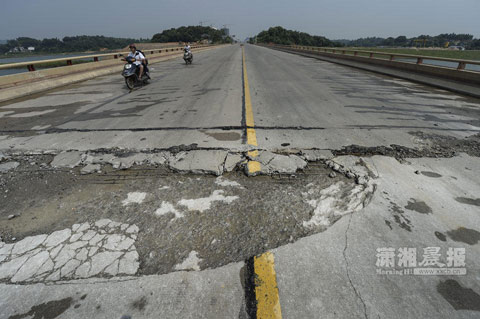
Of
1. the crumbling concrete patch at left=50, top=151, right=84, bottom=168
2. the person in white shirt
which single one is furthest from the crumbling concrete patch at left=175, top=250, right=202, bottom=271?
the person in white shirt

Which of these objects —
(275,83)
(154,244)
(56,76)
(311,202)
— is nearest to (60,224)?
(154,244)

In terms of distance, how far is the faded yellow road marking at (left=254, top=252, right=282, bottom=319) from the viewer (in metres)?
1.71

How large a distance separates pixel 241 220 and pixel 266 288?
0.81m

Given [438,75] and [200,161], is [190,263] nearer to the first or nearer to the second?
[200,161]

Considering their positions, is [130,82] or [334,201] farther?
[130,82]

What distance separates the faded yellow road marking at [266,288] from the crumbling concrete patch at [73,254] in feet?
3.41

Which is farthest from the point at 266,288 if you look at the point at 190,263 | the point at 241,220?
the point at 241,220

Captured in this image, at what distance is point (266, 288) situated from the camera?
1868 millimetres

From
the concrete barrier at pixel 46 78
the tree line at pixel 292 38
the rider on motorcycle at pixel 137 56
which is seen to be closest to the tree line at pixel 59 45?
the concrete barrier at pixel 46 78

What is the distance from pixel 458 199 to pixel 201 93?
7.72m

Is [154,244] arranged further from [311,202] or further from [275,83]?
[275,83]

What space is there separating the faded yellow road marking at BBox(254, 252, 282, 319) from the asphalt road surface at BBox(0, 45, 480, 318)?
1 cm

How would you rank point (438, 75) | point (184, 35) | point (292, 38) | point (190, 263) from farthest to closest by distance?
point (292, 38), point (184, 35), point (438, 75), point (190, 263)

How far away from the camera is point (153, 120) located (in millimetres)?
5828
